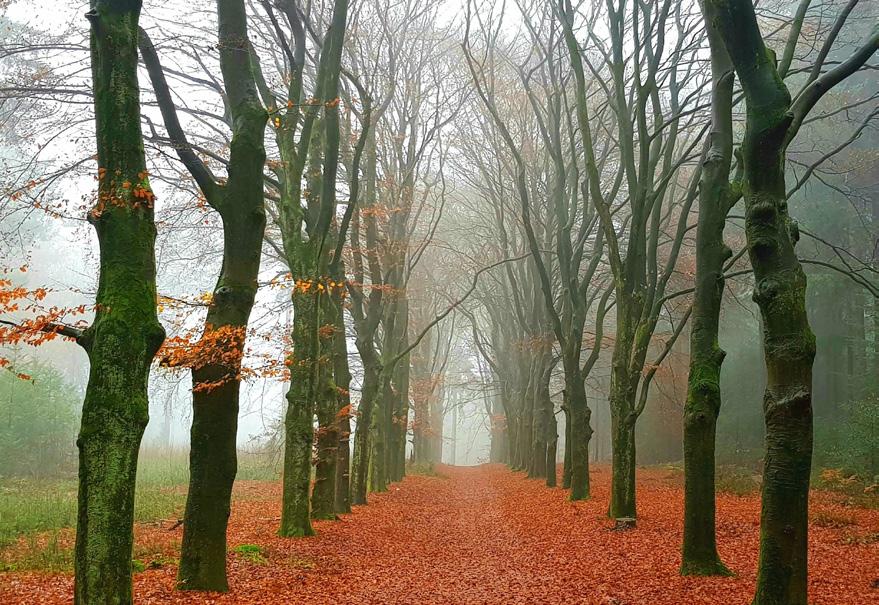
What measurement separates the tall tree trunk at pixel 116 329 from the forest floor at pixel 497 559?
5.84ft

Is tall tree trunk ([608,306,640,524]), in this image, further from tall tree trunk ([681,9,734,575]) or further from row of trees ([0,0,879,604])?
tall tree trunk ([681,9,734,575])

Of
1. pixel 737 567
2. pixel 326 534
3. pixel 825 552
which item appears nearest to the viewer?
pixel 737 567

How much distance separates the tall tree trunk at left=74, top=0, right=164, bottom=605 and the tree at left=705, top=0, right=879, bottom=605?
437cm

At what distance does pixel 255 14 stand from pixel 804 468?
38.1 feet

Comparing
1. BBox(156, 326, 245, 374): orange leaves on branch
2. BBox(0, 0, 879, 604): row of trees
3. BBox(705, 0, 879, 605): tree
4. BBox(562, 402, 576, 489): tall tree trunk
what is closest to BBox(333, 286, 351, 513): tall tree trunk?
BBox(0, 0, 879, 604): row of trees

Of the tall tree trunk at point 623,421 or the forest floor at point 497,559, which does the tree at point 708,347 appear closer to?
the forest floor at point 497,559

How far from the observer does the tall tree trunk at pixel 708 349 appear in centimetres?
711

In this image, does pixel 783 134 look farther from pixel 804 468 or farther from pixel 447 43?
pixel 447 43

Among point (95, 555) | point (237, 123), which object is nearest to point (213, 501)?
point (95, 555)

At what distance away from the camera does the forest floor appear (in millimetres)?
6566

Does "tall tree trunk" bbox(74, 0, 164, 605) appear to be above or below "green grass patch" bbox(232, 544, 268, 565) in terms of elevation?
above

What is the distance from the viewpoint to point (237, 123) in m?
6.81

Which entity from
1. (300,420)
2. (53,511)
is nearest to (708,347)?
(300,420)

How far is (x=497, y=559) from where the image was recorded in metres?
9.40
